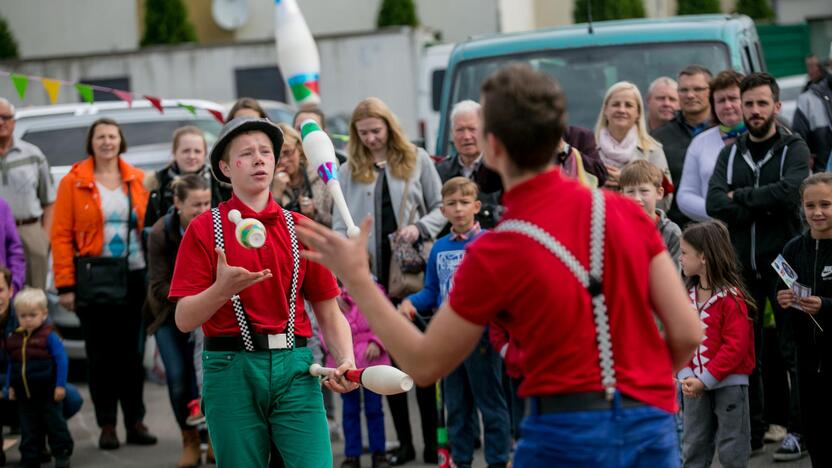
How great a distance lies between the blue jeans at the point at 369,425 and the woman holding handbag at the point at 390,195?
169 millimetres

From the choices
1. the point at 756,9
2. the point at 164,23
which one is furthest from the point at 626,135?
the point at 756,9

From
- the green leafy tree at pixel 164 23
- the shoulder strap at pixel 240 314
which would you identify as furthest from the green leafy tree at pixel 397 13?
the shoulder strap at pixel 240 314

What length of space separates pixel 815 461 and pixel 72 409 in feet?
15.4

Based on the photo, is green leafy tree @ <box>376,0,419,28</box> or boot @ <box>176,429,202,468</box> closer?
boot @ <box>176,429,202,468</box>

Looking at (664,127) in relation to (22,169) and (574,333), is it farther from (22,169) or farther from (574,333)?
(574,333)

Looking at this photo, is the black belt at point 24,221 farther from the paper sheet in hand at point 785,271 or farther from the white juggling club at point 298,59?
the paper sheet in hand at point 785,271

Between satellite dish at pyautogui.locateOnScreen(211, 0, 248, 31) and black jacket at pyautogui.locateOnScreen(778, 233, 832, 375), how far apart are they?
81.7 feet

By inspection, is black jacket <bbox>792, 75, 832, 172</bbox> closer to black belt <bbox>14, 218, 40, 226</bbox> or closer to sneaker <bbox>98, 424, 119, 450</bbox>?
sneaker <bbox>98, 424, 119, 450</bbox>

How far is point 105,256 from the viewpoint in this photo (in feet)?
28.5

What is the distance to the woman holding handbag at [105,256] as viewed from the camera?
28.8 feet

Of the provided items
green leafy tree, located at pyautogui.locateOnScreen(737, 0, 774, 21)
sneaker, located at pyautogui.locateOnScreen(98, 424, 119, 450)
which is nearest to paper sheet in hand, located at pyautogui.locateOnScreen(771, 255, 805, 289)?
sneaker, located at pyautogui.locateOnScreen(98, 424, 119, 450)

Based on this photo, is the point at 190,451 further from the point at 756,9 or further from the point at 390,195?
the point at 756,9

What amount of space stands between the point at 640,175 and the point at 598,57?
8.39 feet

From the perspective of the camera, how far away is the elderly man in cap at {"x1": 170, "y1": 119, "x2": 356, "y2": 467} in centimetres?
480
